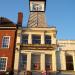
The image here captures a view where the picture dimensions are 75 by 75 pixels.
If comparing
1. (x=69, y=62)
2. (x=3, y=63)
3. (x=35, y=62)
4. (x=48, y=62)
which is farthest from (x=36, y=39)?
(x=3, y=63)

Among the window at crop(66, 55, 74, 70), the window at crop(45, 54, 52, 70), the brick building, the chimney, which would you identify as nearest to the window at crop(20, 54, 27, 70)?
the brick building

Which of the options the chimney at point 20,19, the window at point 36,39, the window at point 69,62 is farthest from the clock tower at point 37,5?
the window at point 69,62

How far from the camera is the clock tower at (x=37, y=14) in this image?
39.9m

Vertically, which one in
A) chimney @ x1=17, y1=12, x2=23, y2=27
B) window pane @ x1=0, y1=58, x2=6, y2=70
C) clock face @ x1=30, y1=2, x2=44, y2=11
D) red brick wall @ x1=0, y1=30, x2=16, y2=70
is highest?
clock face @ x1=30, y1=2, x2=44, y2=11

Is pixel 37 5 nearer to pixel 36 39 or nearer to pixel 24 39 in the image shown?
pixel 36 39

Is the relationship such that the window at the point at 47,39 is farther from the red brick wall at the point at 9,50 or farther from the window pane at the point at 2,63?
the window pane at the point at 2,63

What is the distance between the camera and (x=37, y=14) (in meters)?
42.7

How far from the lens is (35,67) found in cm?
3216

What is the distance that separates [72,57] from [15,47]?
875 cm

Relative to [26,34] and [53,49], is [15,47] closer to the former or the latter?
[26,34]

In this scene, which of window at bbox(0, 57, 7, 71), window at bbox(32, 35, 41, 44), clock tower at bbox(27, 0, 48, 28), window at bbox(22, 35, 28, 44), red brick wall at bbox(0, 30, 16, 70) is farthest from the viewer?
clock tower at bbox(27, 0, 48, 28)

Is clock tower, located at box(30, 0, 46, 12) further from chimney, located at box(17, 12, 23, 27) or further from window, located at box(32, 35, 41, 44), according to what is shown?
window, located at box(32, 35, 41, 44)

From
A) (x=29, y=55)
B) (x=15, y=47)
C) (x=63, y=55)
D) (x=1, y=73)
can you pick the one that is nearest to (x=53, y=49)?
(x=63, y=55)

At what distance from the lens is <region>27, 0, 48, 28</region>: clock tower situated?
131ft
